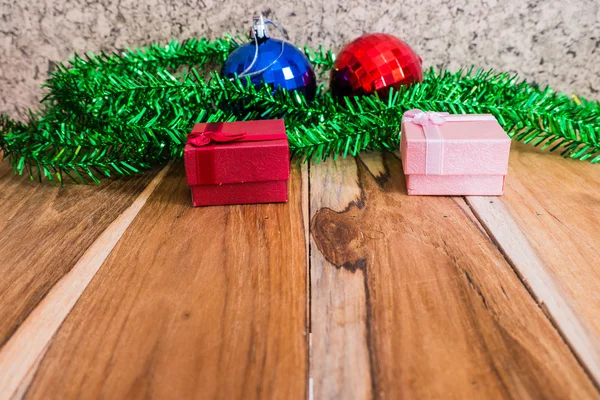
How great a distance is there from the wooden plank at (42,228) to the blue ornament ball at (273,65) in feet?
0.84

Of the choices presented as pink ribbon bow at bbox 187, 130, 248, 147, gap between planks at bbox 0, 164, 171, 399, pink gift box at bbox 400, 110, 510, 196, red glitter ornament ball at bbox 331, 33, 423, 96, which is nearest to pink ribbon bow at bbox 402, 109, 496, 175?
pink gift box at bbox 400, 110, 510, 196

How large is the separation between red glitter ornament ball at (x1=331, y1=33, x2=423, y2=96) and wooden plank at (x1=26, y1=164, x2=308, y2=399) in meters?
0.33

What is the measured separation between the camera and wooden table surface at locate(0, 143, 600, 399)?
47 cm

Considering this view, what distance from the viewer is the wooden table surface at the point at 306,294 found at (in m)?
0.47

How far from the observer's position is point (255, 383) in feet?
1.52

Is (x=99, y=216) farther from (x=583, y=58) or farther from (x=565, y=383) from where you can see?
(x=583, y=58)

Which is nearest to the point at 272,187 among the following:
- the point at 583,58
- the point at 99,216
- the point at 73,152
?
the point at 99,216

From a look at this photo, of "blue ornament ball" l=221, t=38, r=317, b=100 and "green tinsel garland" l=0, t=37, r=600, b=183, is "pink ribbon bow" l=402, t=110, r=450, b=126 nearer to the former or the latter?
"green tinsel garland" l=0, t=37, r=600, b=183

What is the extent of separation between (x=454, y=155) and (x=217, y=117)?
0.41m

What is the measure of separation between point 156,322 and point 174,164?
1.51 feet

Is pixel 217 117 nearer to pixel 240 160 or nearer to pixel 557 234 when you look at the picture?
pixel 240 160

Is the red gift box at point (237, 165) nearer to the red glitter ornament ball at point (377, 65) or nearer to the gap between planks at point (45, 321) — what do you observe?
the gap between planks at point (45, 321)

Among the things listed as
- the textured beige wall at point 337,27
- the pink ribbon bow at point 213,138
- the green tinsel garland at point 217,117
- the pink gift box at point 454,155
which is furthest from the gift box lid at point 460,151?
the textured beige wall at point 337,27

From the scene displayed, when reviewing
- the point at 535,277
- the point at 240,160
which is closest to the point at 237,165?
the point at 240,160
